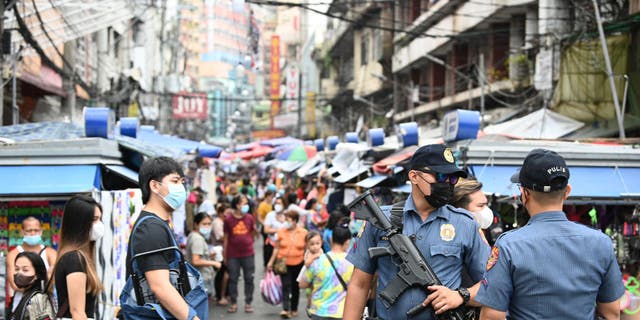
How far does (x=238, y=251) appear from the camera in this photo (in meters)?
12.2

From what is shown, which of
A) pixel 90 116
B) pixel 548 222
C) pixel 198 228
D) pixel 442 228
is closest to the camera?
pixel 548 222

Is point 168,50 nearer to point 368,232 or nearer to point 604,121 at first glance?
point 604,121

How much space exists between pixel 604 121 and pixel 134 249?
589 inches

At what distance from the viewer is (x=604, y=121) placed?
17469 mm

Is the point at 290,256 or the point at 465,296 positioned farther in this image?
the point at 290,256

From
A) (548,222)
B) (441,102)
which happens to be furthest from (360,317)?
(441,102)

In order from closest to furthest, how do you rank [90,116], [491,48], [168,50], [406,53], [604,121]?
[90,116], [604,121], [491,48], [406,53], [168,50]

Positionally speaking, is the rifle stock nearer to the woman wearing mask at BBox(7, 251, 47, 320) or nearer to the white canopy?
the woman wearing mask at BBox(7, 251, 47, 320)

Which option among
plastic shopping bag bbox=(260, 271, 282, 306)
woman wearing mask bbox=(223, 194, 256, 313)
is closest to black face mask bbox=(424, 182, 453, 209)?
plastic shopping bag bbox=(260, 271, 282, 306)

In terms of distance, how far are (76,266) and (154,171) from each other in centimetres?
90

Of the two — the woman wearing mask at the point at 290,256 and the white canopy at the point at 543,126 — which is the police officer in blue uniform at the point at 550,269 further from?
the white canopy at the point at 543,126

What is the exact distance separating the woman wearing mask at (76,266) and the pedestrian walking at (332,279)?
2.73m

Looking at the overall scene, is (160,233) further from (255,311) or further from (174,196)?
(255,311)

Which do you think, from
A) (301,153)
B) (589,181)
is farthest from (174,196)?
(301,153)
